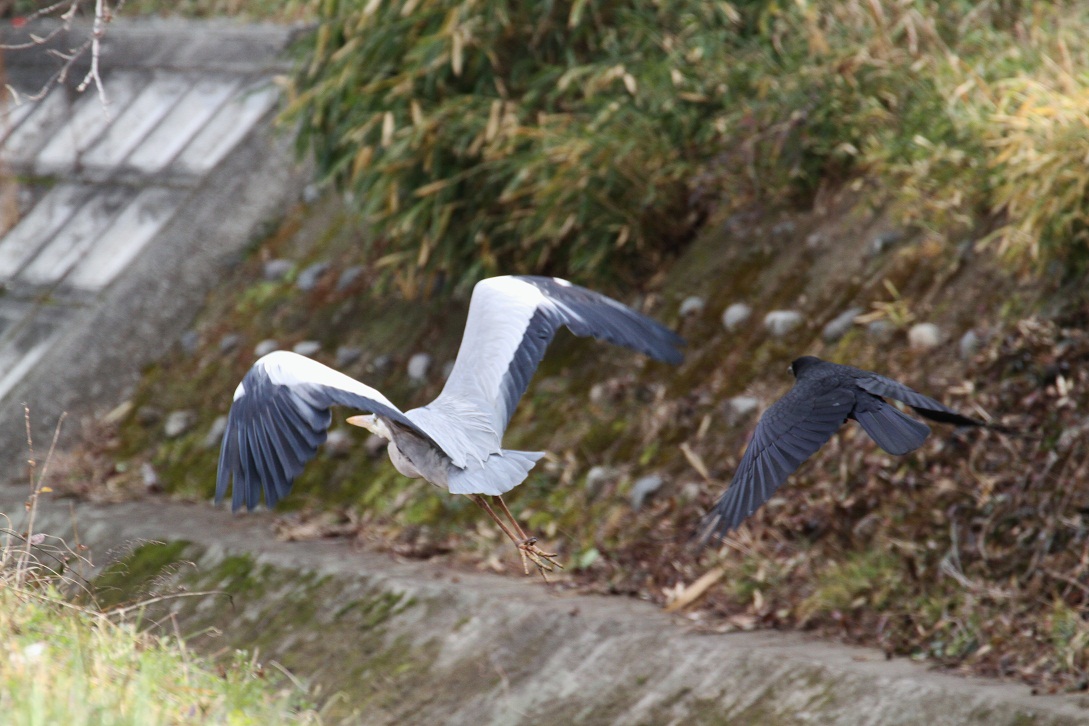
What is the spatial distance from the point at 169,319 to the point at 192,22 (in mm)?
3002

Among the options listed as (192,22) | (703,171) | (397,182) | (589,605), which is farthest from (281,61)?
(589,605)

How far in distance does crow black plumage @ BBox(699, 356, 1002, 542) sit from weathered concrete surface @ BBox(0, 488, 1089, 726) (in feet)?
2.86

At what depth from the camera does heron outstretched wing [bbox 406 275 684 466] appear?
334 cm

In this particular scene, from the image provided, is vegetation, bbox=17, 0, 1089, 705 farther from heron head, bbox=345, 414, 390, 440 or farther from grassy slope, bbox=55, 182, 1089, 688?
heron head, bbox=345, 414, 390, 440

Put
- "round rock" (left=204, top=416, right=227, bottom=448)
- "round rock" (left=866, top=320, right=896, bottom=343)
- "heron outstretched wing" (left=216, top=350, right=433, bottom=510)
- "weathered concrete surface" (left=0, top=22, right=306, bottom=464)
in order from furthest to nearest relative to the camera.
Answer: "weathered concrete surface" (left=0, top=22, right=306, bottom=464)
"round rock" (left=204, top=416, right=227, bottom=448)
"round rock" (left=866, top=320, right=896, bottom=343)
"heron outstretched wing" (left=216, top=350, right=433, bottom=510)

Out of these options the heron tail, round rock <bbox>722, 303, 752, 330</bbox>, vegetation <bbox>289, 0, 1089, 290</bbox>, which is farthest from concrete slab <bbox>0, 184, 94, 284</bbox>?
the heron tail

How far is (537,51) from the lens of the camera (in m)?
6.55

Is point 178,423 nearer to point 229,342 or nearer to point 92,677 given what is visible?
point 229,342

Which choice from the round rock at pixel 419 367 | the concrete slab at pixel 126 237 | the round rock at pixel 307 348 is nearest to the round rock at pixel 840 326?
the round rock at pixel 419 367

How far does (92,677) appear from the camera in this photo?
3.18 meters

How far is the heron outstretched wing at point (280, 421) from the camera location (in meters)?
3.02

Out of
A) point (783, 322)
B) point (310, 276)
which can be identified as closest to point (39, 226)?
point (310, 276)

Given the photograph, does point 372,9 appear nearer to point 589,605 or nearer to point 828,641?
point 589,605

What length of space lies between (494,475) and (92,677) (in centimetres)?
106
